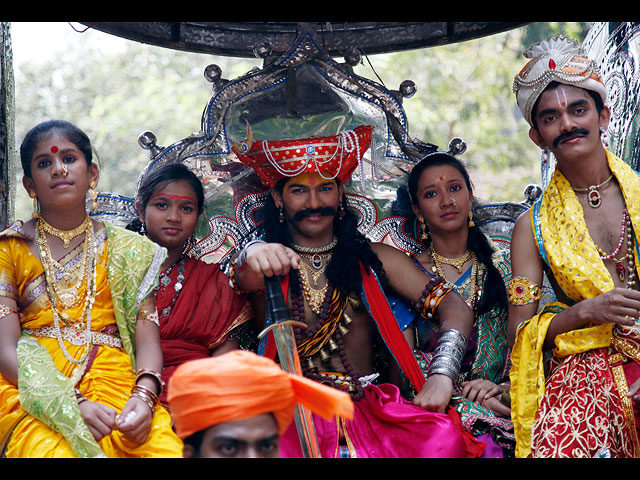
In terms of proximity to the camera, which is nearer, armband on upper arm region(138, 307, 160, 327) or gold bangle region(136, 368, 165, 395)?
gold bangle region(136, 368, 165, 395)

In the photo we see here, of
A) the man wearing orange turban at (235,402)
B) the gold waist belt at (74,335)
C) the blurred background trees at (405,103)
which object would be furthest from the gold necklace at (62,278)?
the blurred background trees at (405,103)

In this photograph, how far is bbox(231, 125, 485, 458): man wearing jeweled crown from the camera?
3.85 meters

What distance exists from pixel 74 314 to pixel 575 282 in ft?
7.31

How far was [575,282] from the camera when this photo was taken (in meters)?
3.55

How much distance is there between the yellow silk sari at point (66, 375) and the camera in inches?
123

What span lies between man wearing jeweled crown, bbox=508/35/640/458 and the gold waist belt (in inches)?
73.0

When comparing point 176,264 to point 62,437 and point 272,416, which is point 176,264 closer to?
point 62,437

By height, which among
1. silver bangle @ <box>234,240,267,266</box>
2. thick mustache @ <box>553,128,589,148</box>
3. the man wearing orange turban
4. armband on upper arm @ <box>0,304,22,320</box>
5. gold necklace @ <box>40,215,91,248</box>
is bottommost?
the man wearing orange turban

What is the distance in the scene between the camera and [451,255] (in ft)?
15.0

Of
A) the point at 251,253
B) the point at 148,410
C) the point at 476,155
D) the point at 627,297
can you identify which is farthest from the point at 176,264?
the point at 476,155

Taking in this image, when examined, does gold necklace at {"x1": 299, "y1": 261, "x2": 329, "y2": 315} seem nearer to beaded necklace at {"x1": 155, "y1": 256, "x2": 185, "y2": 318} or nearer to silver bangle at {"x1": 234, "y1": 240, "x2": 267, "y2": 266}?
silver bangle at {"x1": 234, "y1": 240, "x2": 267, "y2": 266}

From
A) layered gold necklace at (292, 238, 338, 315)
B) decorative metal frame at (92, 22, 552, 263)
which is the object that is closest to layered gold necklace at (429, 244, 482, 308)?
decorative metal frame at (92, 22, 552, 263)

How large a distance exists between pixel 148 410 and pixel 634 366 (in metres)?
2.05

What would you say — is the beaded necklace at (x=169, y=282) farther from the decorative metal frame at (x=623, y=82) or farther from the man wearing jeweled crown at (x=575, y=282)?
the decorative metal frame at (x=623, y=82)
